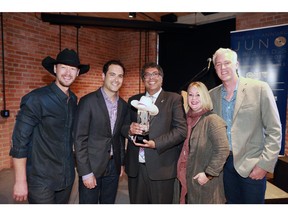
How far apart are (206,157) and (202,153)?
45mm

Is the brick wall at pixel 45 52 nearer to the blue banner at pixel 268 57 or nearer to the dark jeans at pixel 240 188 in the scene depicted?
the blue banner at pixel 268 57

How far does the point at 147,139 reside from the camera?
1848mm

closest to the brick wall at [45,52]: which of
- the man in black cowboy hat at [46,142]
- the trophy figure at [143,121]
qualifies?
the man in black cowboy hat at [46,142]

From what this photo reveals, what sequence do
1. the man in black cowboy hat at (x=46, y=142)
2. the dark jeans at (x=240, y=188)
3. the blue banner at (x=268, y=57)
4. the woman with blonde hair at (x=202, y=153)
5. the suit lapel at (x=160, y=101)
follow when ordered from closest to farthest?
the man in black cowboy hat at (x=46, y=142) → the woman with blonde hair at (x=202, y=153) → the dark jeans at (x=240, y=188) → the suit lapel at (x=160, y=101) → the blue banner at (x=268, y=57)

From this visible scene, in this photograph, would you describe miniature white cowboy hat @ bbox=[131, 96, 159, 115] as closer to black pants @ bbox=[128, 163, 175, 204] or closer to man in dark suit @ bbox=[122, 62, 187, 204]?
man in dark suit @ bbox=[122, 62, 187, 204]

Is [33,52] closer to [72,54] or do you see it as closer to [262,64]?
[72,54]

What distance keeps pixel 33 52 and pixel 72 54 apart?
11.0 ft

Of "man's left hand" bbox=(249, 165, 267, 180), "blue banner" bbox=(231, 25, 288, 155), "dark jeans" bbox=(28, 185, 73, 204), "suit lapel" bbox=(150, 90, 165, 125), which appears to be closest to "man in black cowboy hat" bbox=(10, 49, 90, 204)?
"dark jeans" bbox=(28, 185, 73, 204)

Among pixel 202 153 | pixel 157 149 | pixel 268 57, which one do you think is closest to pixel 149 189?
pixel 157 149

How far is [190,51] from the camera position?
557 cm

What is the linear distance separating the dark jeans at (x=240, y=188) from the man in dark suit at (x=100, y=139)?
3.08 feet

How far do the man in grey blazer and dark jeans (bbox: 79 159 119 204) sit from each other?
98 centimetres

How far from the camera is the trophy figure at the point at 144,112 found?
5.82ft
